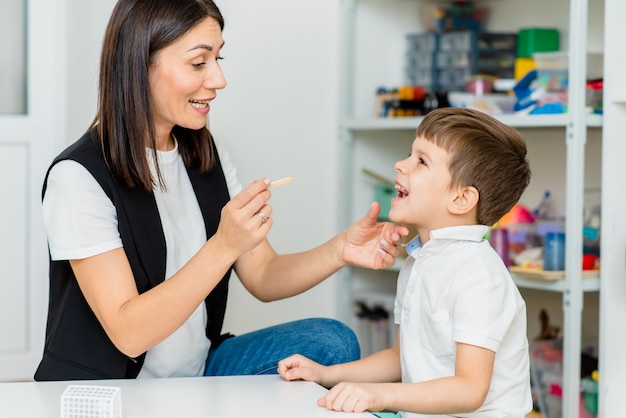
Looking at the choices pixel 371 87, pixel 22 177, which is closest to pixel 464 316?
pixel 371 87

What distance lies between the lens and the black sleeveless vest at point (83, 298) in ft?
5.10

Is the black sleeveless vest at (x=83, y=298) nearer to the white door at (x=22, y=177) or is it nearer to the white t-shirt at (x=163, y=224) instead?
the white t-shirt at (x=163, y=224)

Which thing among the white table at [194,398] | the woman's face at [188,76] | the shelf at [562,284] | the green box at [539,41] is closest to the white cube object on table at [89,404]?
the white table at [194,398]

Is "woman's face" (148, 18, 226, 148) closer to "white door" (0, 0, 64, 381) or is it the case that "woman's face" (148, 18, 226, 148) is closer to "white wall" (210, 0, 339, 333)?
"white wall" (210, 0, 339, 333)

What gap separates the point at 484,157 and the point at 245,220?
39 cm

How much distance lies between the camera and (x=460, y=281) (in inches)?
54.2

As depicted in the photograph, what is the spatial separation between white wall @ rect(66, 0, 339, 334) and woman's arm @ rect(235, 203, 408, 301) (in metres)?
0.75

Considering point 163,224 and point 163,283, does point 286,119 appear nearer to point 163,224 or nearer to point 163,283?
point 163,224

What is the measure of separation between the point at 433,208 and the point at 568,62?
38.1 inches

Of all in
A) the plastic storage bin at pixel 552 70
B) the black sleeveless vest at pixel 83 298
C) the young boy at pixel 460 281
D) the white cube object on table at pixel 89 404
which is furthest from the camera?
the plastic storage bin at pixel 552 70

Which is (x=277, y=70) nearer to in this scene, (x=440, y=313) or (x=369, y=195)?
(x=369, y=195)

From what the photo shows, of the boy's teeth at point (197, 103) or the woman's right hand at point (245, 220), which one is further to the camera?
the boy's teeth at point (197, 103)

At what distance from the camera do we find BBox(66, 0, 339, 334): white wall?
2539mm

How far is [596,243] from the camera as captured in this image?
Result: 2203 mm
